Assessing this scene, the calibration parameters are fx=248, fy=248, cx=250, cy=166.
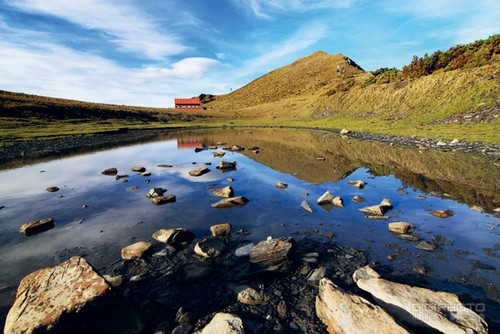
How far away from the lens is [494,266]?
23.5 ft

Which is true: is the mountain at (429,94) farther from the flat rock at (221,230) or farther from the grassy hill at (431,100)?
the flat rock at (221,230)

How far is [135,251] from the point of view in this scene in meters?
8.02

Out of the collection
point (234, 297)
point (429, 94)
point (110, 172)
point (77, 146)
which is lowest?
point (77, 146)

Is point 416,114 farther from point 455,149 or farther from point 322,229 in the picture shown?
point 322,229

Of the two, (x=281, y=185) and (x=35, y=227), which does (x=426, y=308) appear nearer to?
(x=281, y=185)

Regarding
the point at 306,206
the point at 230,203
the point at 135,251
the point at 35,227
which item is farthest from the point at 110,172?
the point at 306,206

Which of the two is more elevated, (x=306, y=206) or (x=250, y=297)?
(x=306, y=206)

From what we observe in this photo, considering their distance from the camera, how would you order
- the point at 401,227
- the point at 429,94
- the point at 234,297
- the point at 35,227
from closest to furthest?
the point at 234,297
the point at 401,227
the point at 35,227
the point at 429,94

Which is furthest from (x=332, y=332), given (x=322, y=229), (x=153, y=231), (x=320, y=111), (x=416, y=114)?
(x=320, y=111)

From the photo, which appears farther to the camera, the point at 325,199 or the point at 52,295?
the point at 325,199

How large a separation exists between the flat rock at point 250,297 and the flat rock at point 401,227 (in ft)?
19.8

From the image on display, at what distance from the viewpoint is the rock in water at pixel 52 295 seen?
4711 millimetres

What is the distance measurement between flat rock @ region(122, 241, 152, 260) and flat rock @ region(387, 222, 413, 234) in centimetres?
880

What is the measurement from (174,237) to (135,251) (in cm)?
131
